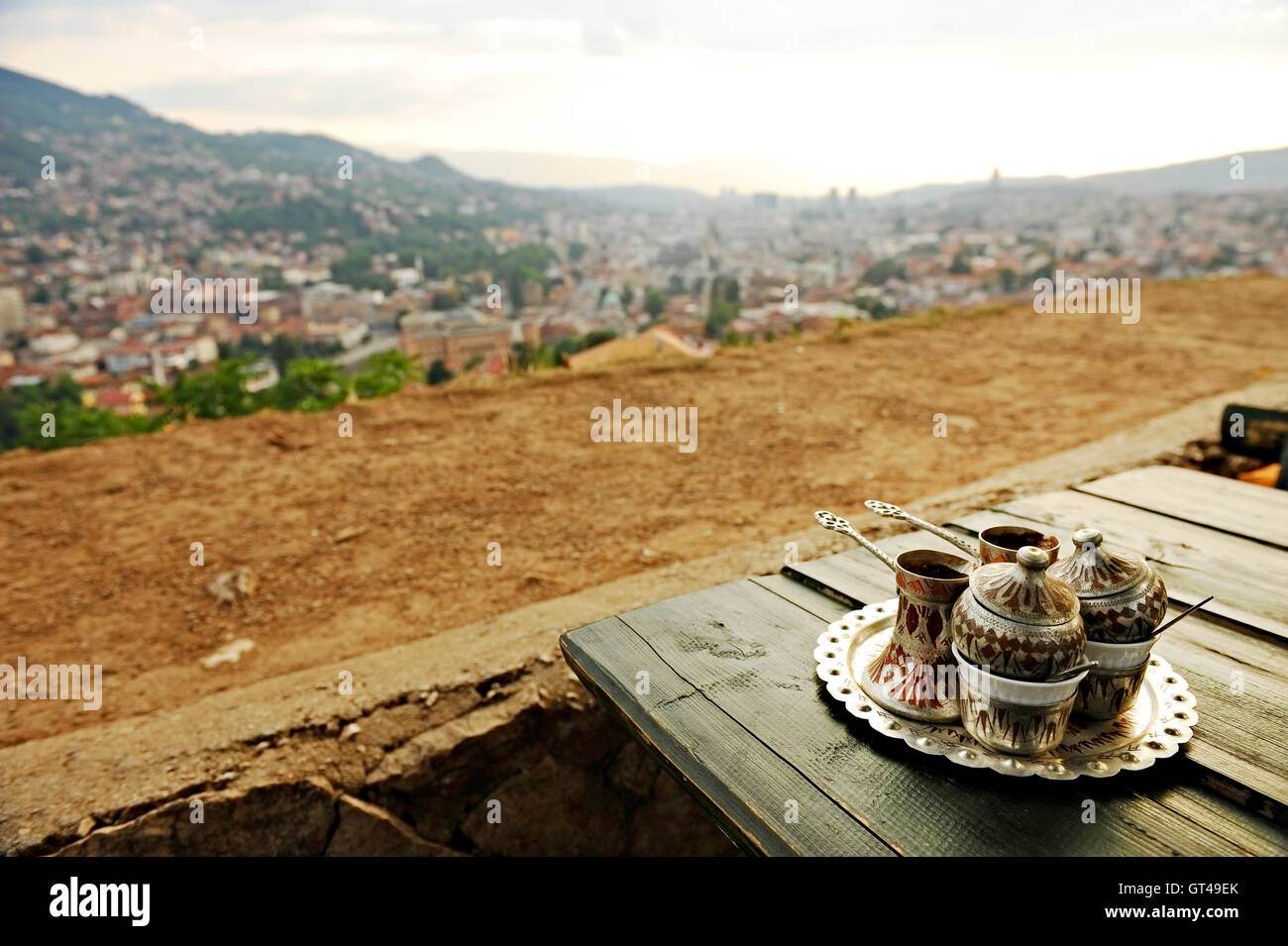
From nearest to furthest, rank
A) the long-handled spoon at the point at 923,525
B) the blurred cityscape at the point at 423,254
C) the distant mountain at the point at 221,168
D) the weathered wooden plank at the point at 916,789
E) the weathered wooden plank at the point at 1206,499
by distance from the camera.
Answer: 1. the weathered wooden plank at the point at 916,789
2. the long-handled spoon at the point at 923,525
3. the weathered wooden plank at the point at 1206,499
4. the blurred cityscape at the point at 423,254
5. the distant mountain at the point at 221,168

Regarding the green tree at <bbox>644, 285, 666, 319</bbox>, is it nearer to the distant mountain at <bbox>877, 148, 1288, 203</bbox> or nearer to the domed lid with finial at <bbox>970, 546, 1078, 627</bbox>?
the distant mountain at <bbox>877, 148, 1288, 203</bbox>

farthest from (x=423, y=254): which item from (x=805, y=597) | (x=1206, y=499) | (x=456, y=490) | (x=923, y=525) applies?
(x=923, y=525)

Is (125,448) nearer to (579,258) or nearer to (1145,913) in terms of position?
(1145,913)

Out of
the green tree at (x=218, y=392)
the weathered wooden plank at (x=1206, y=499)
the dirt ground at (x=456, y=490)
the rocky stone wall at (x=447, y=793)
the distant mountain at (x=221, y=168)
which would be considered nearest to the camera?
the rocky stone wall at (x=447, y=793)

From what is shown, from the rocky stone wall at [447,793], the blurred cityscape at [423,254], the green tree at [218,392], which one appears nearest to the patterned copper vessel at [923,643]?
the rocky stone wall at [447,793]

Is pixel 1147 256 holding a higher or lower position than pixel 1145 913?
higher

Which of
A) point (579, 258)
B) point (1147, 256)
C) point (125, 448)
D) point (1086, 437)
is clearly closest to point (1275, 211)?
point (1147, 256)

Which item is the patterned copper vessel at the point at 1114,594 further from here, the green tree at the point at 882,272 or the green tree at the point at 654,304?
the green tree at the point at 882,272
